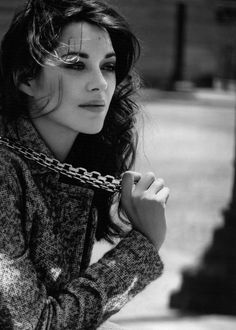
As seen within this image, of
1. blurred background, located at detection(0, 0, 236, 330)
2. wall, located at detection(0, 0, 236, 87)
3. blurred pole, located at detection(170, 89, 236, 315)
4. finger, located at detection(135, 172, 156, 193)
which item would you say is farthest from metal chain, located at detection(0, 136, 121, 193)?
wall, located at detection(0, 0, 236, 87)

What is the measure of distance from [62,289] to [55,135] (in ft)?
1.16

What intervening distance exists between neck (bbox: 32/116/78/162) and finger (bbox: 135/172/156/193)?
202mm

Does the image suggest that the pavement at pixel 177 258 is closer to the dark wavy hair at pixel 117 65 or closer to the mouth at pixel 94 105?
the dark wavy hair at pixel 117 65

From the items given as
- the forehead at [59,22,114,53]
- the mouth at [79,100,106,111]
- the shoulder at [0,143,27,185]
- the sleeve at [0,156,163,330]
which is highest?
the forehead at [59,22,114,53]

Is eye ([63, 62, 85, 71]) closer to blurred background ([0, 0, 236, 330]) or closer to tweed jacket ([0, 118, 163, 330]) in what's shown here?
tweed jacket ([0, 118, 163, 330])

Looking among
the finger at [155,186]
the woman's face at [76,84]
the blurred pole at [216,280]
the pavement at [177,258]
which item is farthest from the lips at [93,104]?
the blurred pole at [216,280]

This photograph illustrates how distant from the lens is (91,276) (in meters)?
1.36

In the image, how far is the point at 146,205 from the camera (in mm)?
1446

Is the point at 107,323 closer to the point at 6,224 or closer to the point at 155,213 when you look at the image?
the point at 155,213

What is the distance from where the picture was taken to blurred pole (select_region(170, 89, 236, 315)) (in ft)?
13.2

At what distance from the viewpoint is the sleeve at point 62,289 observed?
49.3 inches

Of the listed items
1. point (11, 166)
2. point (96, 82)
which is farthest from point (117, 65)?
point (11, 166)

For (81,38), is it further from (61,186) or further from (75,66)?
(61,186)

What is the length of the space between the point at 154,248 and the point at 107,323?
0.75 feet
